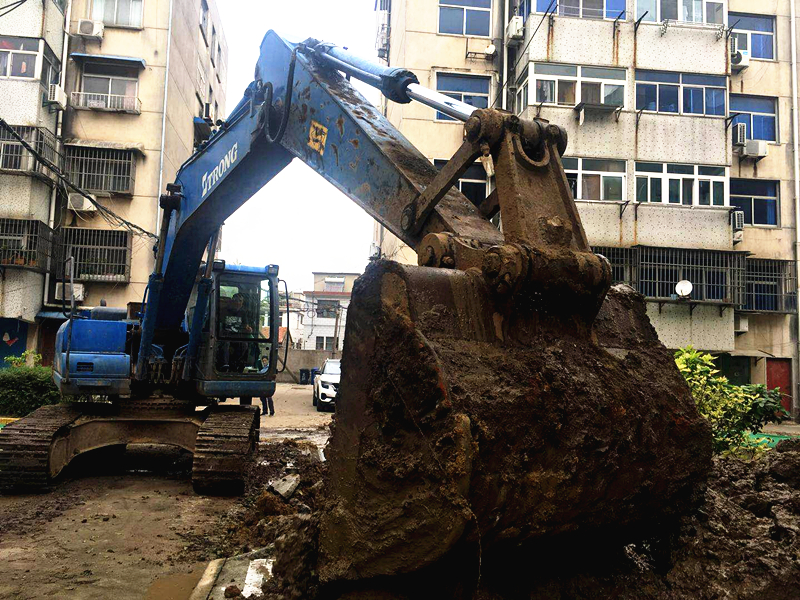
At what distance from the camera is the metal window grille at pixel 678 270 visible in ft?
65.4

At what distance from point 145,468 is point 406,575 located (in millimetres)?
7847

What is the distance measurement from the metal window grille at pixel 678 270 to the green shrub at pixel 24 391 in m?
14.7

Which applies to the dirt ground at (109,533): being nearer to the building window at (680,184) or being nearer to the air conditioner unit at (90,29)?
the building window at (680,184)

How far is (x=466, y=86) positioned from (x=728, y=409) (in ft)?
55.0

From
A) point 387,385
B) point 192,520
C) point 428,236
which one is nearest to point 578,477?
point 387,385

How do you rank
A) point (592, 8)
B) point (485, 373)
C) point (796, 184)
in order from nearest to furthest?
point (485, 373) → point (592, 8) → point (796, 184)

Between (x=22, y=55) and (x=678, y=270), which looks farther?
(x=22, y=55)

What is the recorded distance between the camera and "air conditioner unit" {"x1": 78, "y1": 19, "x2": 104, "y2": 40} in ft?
76.1

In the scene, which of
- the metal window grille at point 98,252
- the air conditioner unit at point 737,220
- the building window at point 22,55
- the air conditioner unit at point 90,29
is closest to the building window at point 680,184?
the air conditioner unit at point 737,220

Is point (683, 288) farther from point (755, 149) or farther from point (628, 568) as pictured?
point (628, 568)

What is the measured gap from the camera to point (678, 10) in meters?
21.4

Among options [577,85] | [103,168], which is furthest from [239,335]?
[103,168]

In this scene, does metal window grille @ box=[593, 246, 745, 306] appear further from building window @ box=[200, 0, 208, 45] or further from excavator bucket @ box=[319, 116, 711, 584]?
building window @ box=[200, 0, 208, 45]

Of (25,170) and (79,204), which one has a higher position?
(25,170)
